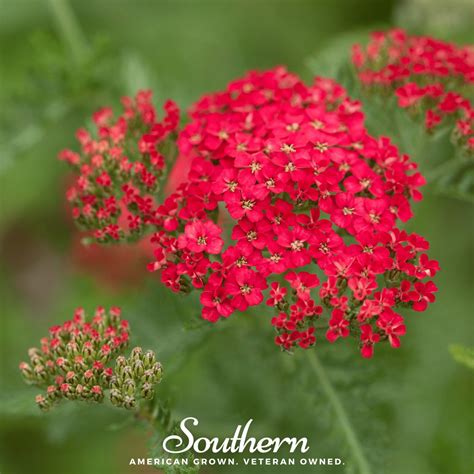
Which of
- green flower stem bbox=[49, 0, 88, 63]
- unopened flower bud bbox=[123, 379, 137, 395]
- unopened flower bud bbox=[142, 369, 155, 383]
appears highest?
green flower stem bbox=[49, 0, 88, 63]

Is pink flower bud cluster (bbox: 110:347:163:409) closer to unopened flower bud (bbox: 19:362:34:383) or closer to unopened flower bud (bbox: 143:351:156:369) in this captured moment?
unopened flower bud (bbox: 143:351:156:369)

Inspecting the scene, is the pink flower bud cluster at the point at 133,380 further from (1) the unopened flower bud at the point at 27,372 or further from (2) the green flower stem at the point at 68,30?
(2) the green flower stem at the point at 68,30

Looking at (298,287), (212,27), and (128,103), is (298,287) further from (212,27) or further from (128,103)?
(212,27)

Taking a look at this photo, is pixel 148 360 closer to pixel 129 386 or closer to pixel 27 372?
pixel 129 386

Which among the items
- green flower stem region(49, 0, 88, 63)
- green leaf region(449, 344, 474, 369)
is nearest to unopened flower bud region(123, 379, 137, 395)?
green leaf region(449, 344, 474, 369)

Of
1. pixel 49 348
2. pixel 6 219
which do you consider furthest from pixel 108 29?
pixel 49 348

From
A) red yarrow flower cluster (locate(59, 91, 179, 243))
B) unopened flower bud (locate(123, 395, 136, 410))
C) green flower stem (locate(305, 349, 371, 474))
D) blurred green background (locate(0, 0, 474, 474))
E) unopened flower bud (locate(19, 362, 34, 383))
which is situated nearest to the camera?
unopened flower bud (locate(123, 395, 136, 410))

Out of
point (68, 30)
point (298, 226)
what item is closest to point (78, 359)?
point (298, 226)
